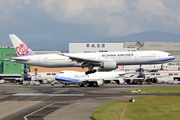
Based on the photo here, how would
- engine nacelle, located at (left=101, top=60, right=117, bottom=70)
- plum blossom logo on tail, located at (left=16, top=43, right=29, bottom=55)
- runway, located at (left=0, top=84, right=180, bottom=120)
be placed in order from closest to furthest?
1. runway, located at (left=0, top=84, right=180, bottom=120)
2. engine nacelle, located at (left=101, top=60, right=117, bottom=70)
3. plum blossom logo on tail, located at (left=16, top=43, right=29, bottom=55)

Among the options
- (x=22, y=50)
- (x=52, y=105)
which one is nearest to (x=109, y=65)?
(x=22, y=50)

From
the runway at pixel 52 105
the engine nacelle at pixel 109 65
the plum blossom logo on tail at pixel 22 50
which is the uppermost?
the plum blossom logo on tail at pixel 22 50

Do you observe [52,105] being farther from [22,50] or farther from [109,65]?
[22,50]

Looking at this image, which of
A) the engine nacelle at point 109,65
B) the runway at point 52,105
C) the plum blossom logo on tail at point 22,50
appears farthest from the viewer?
the plum blossom logo on tail at point 22,50

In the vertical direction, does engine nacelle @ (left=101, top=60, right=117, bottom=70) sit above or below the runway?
above

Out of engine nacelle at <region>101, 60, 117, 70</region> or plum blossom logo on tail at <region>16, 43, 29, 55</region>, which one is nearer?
engine nacelle at <region>101, 60, 117, 70</region>

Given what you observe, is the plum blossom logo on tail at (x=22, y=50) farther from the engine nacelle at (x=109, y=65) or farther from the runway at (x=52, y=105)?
the engine nacelle at (x=109, y=65)

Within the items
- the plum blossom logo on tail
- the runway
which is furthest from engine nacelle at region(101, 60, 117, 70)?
the plum blossom logo on tail

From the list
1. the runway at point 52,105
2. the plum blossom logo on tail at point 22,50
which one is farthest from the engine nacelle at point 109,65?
the plum blossom logo on tail at point 22,50

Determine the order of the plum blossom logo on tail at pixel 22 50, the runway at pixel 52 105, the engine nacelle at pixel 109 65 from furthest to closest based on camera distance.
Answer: the plum blossom logo on tail at pixel 22 50
the engine nacelle at pixel 109 65
the runway at pixel 52 105

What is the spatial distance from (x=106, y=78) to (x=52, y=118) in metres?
69.9

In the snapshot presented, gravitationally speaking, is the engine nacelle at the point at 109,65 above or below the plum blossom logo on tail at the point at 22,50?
below

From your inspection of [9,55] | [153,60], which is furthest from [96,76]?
[9,55]

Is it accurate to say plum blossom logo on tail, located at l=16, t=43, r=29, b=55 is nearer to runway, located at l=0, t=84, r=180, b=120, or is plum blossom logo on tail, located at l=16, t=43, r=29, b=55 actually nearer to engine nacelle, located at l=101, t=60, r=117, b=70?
runway, located at l=0, t=84, r=180, b=120
